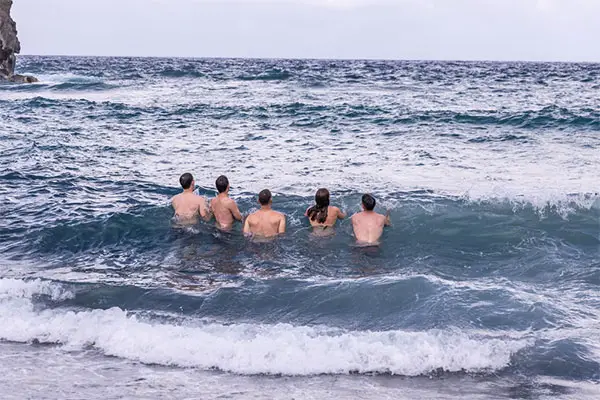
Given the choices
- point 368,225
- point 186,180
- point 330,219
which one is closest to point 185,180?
point 186,180

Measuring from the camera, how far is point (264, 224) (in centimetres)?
1059

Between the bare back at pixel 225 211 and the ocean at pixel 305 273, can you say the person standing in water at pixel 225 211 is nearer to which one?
the bare back at pixel 225 211

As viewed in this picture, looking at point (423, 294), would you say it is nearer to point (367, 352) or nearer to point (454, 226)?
point (367, 352)

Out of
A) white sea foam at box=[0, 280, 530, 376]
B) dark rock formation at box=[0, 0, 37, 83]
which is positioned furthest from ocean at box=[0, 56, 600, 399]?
dark rock formation at box=[0, 0, 37, 83]

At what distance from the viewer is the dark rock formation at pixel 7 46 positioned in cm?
4725

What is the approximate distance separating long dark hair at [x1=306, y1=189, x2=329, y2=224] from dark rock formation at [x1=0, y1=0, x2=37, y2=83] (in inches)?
1647

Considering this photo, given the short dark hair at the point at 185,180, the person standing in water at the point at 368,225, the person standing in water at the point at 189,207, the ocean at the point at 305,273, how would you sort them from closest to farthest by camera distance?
the ocean at the point at 305,273 < the person standing in water at the point at 368,225 < the short dark hair at the point at 185,180 < the person standing in water at the point at 189,207

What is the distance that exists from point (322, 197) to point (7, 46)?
43.2 m

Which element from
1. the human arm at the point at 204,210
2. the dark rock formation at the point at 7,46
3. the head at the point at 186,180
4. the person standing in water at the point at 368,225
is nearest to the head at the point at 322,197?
the person standing in water at the point at 368,225

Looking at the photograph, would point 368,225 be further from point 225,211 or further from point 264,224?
point 225,211

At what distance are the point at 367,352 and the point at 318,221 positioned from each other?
15.5ft

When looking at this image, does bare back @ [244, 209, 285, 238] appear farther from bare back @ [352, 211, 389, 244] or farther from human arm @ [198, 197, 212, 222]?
bare back @ [352, 211, 389, 244]

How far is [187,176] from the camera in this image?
36.9 ft

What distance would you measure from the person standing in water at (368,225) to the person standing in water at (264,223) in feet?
3.72
